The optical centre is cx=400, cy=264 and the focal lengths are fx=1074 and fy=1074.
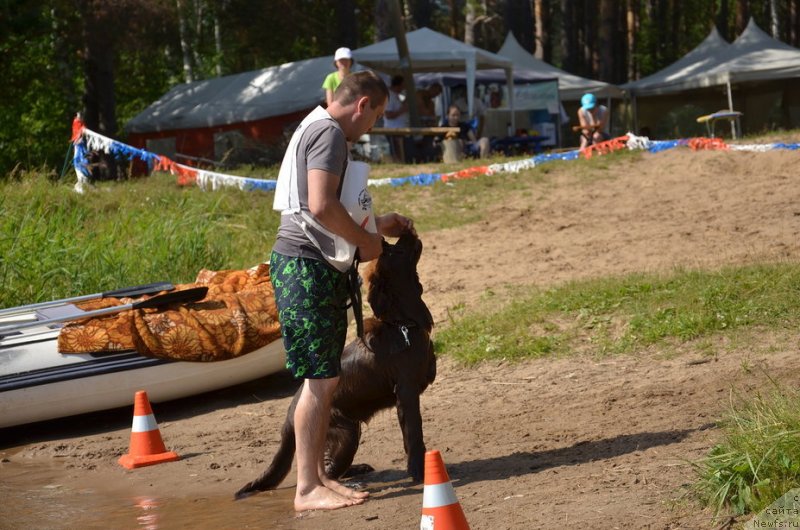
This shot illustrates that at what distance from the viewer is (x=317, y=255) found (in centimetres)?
493

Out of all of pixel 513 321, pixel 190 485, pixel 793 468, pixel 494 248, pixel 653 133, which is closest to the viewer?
pixel 793 468

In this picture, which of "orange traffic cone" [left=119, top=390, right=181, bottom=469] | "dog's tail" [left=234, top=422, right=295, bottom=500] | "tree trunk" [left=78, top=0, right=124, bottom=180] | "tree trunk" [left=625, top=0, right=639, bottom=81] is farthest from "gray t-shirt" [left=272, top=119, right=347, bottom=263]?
"tree trunk" [left=625, top=0, right=639, bottom=81]

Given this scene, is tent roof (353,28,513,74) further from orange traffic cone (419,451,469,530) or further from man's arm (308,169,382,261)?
orange traffic cone (419,451,469,530)

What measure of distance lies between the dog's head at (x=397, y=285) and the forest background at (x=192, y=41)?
612 inches

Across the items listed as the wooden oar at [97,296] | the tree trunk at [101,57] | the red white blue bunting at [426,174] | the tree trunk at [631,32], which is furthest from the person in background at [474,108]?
the tree trunk at [631,32]

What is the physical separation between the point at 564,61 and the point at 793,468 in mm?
36778

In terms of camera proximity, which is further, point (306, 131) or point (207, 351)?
point (207, 351)

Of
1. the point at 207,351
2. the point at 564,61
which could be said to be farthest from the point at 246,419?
the point at 564,61

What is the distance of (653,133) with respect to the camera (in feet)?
98.3

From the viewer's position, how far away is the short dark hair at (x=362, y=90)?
16.4ft

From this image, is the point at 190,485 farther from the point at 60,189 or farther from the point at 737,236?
the point at 60,189

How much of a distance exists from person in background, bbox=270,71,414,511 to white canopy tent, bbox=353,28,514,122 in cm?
1639

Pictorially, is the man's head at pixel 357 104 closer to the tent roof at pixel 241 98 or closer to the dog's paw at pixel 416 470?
the dog's paw at pixel 416 470

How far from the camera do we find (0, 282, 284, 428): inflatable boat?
301 inches
